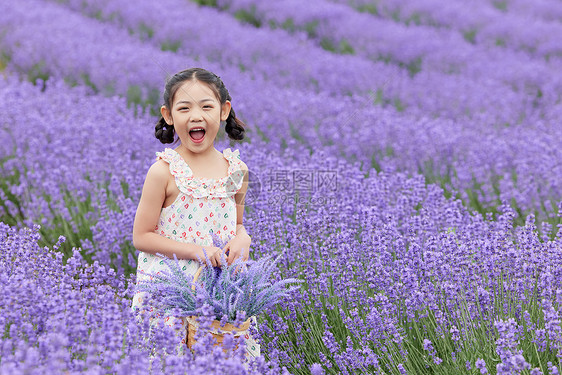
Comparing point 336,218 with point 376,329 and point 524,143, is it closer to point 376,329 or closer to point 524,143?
point 376,329

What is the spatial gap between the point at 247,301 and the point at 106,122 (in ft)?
8.57

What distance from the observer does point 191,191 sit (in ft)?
7.39

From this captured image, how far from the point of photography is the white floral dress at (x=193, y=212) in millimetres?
2248

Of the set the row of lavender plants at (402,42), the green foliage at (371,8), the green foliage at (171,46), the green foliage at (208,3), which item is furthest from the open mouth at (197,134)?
the green foliage at (371,8)

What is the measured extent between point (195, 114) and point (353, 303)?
2.93 feet

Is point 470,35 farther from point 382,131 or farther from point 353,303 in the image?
point 353,303

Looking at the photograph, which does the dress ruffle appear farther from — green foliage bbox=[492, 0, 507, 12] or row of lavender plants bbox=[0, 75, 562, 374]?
green foliage bbox=[492, 0, 507, 12]

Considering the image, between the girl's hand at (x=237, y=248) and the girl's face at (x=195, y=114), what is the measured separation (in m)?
0.34

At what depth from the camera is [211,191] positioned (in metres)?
2.29

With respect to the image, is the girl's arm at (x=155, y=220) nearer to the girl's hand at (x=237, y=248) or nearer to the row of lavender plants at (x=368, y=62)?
the girl's hand at (x=237, y=248)

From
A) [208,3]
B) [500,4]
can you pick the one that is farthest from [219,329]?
[500,4]

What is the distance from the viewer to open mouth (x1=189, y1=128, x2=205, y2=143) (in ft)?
7.32

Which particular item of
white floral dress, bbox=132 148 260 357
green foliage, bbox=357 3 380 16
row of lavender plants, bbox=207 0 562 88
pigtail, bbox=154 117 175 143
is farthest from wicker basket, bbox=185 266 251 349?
green foliage, bbox=357 3 380 16

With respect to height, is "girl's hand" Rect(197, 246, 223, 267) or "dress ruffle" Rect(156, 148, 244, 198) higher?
"dress ruffle" Rect(156, 148, 244, 198)
